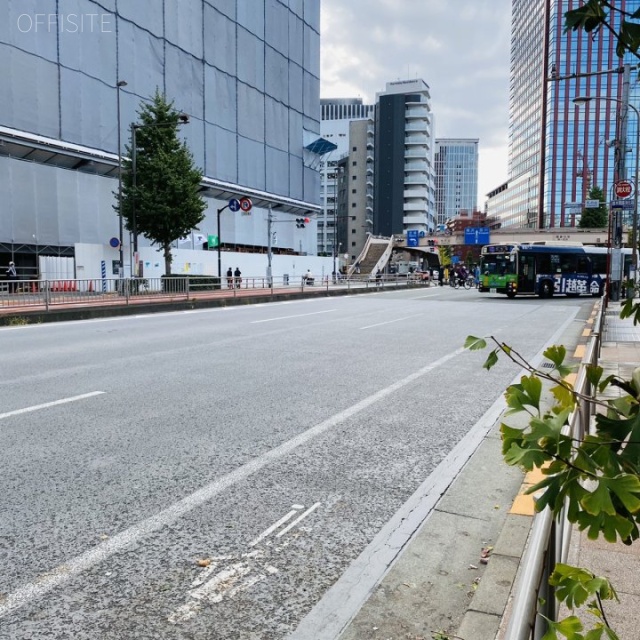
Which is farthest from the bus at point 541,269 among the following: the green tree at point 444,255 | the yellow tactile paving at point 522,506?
the green tree at point 444,255

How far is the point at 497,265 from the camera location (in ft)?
109

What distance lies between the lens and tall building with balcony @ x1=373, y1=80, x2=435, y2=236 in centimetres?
11438

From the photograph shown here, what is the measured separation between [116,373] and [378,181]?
114961 mm

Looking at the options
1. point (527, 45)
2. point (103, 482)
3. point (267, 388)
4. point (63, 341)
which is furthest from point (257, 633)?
point (527, 45)

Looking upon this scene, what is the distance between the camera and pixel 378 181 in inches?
4683

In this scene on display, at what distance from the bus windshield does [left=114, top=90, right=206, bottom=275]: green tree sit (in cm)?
1675

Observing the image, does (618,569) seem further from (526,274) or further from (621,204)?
(526,274)

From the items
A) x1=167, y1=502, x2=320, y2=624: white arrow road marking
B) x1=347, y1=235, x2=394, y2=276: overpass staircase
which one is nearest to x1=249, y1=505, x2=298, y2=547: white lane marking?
x1=167, y1=502, x2=320, y2=624: white arrow road marking

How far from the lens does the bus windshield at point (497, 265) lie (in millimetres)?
32656

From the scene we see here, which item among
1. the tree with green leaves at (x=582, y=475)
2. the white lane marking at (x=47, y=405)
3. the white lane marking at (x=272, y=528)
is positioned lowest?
the white lane marking at (x=272, y=528)

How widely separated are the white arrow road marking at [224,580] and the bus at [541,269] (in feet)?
101

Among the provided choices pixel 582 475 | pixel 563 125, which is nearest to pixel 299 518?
pixel 582 475

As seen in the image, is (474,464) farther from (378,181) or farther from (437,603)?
(378,181)
